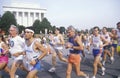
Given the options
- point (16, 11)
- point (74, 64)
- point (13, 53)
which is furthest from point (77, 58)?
point (16, 11)

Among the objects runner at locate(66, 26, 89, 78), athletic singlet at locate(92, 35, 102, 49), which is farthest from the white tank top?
athletic singlet at locate(92, 35, 102, 49)

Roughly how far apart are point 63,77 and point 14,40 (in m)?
2.44

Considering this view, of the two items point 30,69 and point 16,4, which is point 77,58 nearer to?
point 30,69

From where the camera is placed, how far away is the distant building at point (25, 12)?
122000 millimetres

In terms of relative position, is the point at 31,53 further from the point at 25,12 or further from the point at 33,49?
the point at 25,12

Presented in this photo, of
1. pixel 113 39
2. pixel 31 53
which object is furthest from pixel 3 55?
pixel 113 39

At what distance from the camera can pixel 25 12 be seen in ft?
410

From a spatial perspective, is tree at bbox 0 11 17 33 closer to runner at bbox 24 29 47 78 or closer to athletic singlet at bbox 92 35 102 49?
athletic singlet at bbox 92 35 102 49

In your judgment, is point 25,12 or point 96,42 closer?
point 96,42

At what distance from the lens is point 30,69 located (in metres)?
6.87

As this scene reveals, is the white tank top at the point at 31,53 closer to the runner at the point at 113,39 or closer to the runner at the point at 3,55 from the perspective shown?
the runner at the point at 3,55

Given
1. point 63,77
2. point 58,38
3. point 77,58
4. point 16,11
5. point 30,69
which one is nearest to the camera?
point 30,69

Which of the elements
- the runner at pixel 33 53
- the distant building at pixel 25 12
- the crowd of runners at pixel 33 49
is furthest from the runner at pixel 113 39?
the distant building at pixel 25 12

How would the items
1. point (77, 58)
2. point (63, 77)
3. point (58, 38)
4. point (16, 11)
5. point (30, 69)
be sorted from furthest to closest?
point (16, 11) < point (58, 38) < point (63, 77) < point (77, 58) < point (30, 69)
